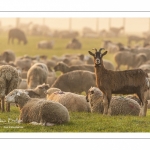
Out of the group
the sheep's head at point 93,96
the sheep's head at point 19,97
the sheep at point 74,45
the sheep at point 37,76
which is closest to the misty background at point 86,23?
the sheep at point 74,45

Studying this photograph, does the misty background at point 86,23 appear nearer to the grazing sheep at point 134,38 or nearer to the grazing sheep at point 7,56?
the grazing sheep at point 134,38

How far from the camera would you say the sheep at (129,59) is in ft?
94.9

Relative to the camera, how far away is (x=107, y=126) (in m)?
12.1

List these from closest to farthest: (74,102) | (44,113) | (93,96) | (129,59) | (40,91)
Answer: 1. (44,113)
2. (74,102)
3. (93,96)
4. (40,91)
5. (129,59)

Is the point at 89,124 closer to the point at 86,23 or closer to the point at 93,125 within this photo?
the point at 93,125

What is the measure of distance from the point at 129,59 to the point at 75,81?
36.9 ft

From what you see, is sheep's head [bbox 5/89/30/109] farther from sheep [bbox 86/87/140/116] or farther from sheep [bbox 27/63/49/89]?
sheep [bbox 27/63/49/89]

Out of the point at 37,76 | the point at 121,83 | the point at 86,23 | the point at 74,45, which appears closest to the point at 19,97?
the point at 121,83

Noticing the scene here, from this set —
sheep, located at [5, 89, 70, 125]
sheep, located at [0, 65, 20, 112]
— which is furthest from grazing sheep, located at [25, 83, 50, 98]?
sheep, located at [5, 89, 70, 125]

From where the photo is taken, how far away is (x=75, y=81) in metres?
18.9

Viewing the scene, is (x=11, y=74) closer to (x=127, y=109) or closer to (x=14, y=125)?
(x=14, y=125)
